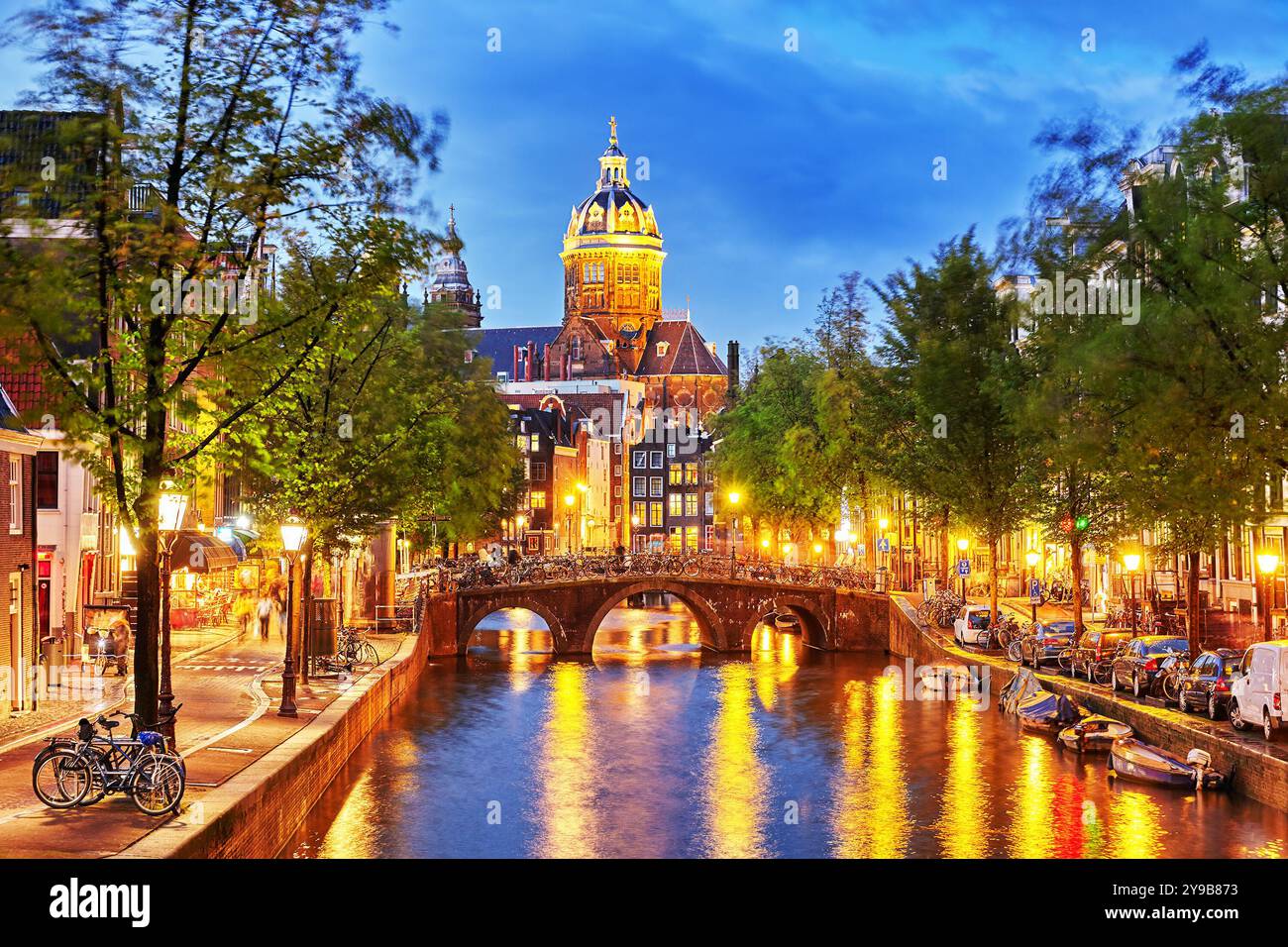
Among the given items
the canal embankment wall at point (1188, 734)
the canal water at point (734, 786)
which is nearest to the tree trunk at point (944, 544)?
the canal water at point (734, 786)

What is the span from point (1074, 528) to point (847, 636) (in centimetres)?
2362

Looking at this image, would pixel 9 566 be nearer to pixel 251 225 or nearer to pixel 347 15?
pixel 251 225

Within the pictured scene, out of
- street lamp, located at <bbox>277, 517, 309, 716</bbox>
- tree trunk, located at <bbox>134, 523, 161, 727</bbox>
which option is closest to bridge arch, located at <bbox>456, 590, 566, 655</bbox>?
street lamp, located at <bbox>277, 517, 309, 716</bbox>

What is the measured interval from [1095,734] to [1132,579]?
954 inches

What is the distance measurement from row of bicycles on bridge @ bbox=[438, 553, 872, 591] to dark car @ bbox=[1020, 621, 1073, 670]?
962 inches

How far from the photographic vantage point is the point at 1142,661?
132 ft

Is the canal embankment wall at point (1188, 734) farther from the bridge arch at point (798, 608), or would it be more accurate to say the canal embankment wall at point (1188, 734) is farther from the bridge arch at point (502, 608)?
the bridge arch at point (502, 608)

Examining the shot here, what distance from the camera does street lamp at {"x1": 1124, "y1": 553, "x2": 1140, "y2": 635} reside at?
49.6 metres

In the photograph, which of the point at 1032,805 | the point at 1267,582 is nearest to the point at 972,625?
the point at 1267,582

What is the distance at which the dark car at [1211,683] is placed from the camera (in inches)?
1350

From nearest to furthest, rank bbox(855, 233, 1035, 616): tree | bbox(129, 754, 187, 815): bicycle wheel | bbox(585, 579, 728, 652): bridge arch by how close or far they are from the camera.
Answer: bbox(129, 754, 187, 815): bicycle wheel < bbox(855, 233, 1035, 616): tree < bbox(585, 579, 728, 652): bridge arch

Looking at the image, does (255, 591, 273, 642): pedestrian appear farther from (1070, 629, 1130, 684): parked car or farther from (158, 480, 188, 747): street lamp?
(158, 480, 188, 747): street lamp

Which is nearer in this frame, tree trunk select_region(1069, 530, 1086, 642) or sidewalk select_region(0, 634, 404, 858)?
sidewalk select_region(0, 634, 404, 858)
